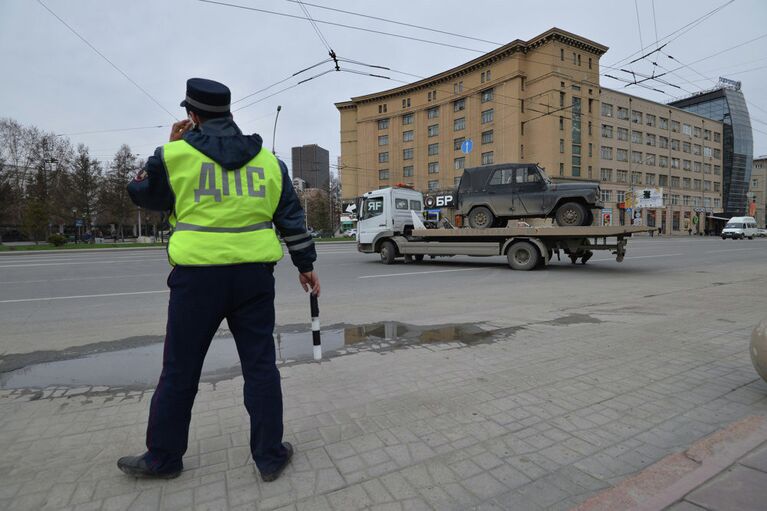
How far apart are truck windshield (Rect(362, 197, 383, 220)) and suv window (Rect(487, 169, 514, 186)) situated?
3.98 m

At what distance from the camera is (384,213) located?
587 inches

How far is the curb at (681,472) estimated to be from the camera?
2010 mm

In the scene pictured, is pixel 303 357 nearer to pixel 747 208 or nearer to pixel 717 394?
pixel 717 394

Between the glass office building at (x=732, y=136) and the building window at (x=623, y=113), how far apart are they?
97.9ft

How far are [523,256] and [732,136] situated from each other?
286ft

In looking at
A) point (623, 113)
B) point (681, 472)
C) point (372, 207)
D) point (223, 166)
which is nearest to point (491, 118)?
point (623, 113)

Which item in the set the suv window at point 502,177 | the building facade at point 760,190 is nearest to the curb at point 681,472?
the suv window at point 502,177

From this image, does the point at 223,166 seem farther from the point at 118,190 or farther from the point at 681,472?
the point at 118,190

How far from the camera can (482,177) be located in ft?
44.0

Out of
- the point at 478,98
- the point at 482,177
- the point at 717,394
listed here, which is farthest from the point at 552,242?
the point at 478,98

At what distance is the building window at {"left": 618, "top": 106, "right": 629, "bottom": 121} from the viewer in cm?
5725

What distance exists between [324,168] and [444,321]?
218 ft

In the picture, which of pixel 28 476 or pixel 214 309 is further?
pixel 28 476

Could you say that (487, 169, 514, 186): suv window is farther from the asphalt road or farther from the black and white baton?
the black and white baton
